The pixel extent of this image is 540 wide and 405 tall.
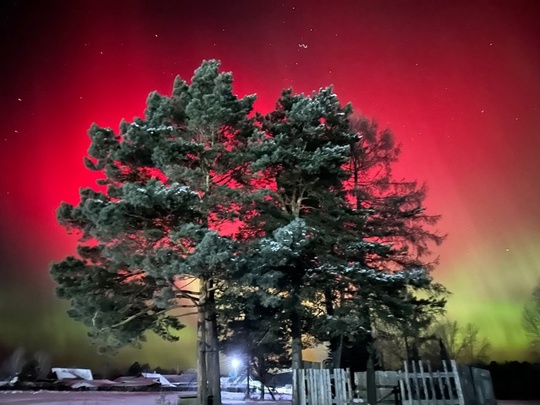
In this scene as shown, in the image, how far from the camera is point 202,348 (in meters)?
16.5

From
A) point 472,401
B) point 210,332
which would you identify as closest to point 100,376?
point 210,332

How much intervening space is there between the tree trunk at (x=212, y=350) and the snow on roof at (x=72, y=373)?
87.9 metres

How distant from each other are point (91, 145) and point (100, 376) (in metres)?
106

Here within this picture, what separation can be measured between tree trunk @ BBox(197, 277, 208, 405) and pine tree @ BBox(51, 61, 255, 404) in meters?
0.04

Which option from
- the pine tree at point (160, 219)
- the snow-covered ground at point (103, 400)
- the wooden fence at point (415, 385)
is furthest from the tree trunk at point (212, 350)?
the wooden fence at point (415, 385)

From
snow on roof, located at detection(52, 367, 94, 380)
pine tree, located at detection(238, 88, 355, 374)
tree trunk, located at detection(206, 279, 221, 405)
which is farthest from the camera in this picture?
snow on roof, located at detection(52, 367, 94, 380)

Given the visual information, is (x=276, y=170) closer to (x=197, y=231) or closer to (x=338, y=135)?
(x=338, y=135)

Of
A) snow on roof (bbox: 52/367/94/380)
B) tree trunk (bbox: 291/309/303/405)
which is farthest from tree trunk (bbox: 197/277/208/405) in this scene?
snow on roof (bbox: 52/367/94/380)

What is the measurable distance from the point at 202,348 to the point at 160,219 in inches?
215

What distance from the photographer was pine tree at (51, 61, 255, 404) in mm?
15250

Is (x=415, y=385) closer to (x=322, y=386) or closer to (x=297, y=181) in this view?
(x=322, y=386)

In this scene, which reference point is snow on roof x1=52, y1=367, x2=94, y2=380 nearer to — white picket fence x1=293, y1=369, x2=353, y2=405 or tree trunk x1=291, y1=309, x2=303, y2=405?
tree trunk x1=291, y1=309, x2=303, y2=405

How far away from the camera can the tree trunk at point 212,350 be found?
16.8 meters

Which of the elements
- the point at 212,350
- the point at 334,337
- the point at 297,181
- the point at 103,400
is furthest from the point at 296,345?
the point at 103,400
